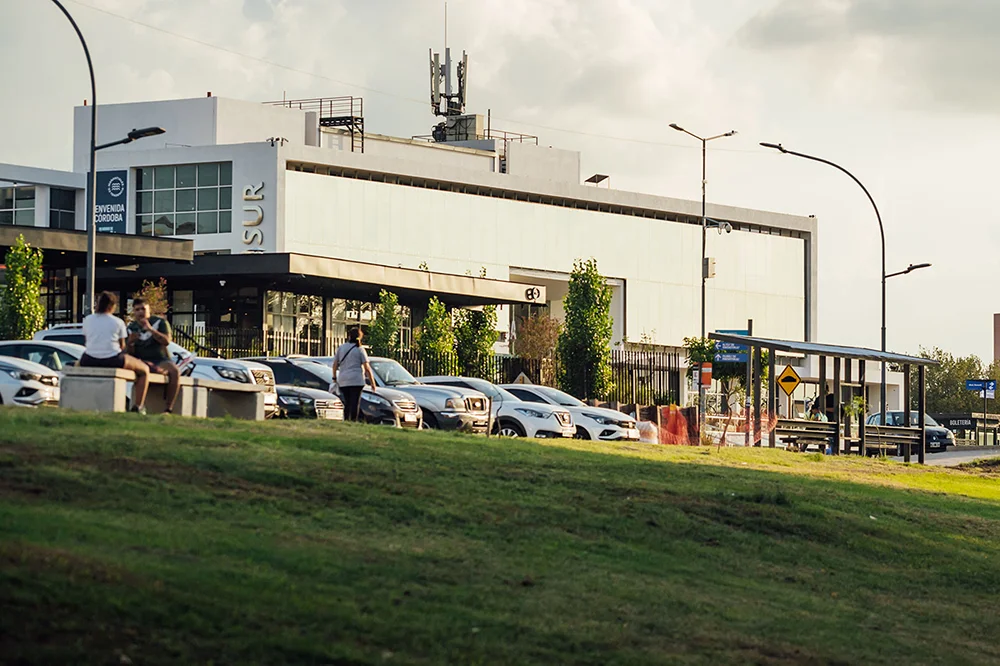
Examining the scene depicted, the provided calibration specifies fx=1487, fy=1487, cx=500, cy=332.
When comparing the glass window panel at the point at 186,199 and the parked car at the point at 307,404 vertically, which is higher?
the glass window panel at the point at 186,199

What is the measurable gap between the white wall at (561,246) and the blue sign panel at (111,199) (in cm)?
827

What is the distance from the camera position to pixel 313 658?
26.6ft

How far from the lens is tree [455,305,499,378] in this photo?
50844mm

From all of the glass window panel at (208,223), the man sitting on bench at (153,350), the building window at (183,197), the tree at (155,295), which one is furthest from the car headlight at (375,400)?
the building window at (183,197)

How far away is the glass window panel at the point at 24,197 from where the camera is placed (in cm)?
7694

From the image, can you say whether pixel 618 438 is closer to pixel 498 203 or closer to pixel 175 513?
pixel 175 513

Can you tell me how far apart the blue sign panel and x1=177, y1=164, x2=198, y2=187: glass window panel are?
103 inches

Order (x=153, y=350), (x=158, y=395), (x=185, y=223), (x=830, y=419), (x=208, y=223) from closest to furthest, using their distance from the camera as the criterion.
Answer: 1. (x=153, y=350)
2. (x=158, y=395)
3. (x=830, y=419)
4. (x=208, y=223)
5. (x=185, y=223)

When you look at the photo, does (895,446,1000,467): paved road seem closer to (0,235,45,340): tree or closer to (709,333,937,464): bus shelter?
(709,333,937,464): bus shelter

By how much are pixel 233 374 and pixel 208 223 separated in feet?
162

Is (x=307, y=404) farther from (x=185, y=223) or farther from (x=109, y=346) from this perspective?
(x=185, y=223)

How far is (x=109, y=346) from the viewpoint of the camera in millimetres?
18266

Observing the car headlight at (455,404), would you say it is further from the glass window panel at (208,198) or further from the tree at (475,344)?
the glass window panel at (208,198)

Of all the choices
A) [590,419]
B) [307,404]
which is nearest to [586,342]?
[590,419]
